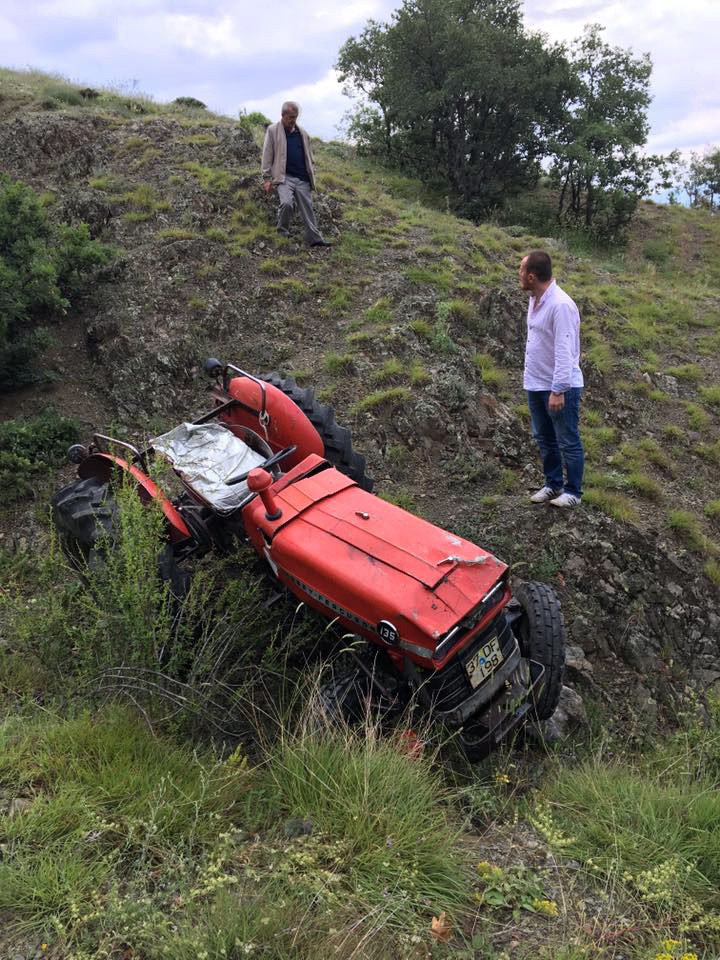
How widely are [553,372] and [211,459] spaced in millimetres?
2579

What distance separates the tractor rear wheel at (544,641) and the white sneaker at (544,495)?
1.77 meters

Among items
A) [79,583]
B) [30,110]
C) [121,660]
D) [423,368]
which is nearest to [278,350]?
[423,368]

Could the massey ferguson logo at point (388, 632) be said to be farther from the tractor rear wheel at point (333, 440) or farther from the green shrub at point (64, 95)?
the green shrub at point (64, 95)

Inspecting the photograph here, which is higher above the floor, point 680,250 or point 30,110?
point 30,110

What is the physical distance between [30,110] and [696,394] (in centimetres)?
1135

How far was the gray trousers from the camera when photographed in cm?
886

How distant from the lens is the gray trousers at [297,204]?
886 cm

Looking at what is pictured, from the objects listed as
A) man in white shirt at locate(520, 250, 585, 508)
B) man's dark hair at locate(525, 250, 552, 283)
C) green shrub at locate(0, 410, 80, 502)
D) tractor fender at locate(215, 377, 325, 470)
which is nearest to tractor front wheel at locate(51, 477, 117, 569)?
tractor fender at locate(215, 377, 325, 470)

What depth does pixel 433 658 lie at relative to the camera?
2977mm

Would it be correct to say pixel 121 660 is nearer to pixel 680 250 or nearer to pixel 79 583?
pixel 79 583

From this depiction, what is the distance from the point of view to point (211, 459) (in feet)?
13.7

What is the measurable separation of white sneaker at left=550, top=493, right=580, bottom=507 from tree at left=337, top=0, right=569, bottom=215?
13.1 m

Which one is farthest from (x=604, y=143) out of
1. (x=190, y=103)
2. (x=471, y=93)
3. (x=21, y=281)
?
(x=21, y=281)

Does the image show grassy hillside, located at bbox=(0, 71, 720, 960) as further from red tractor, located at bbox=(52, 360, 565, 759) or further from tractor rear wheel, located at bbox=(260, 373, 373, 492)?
tractor rear wheel, located at bbox=(260, 373, 373, 492)
